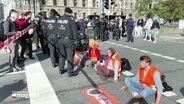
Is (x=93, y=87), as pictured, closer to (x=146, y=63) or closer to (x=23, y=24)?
(x=146, y=63)

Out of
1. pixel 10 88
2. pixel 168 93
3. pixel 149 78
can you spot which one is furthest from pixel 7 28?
pixel 168 93

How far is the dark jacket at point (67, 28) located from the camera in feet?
26.8

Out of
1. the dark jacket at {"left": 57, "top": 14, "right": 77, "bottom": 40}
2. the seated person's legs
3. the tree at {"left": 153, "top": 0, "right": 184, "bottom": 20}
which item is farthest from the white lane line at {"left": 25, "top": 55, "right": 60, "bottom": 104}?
the tree at {"left": 153, "top": 0, "right": 184, "bottom": 20}

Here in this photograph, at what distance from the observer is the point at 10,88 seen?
755cm

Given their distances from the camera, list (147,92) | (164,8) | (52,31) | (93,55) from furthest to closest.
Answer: (164,8) → (93,55) → (52,31) → (147,92)

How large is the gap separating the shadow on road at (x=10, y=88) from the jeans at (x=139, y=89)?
9.24ft

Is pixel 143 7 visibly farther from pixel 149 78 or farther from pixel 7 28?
pixel 149 78

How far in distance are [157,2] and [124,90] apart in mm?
35809

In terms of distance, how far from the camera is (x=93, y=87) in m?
7.47

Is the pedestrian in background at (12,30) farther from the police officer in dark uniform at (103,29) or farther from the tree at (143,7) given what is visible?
the tree at (143,7)

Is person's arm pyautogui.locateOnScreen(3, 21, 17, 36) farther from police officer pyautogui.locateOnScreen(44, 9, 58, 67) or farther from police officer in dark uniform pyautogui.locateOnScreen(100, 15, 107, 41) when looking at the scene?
police officer in dark uniform pyautogui.locateOnScreen(100, 15, 107, 41)

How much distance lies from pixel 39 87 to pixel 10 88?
73cm

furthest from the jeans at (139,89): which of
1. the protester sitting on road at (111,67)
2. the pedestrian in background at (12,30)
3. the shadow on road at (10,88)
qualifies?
the pedestrian in background at (12,30)

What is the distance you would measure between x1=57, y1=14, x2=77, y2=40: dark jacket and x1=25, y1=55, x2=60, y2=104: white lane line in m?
1.38
